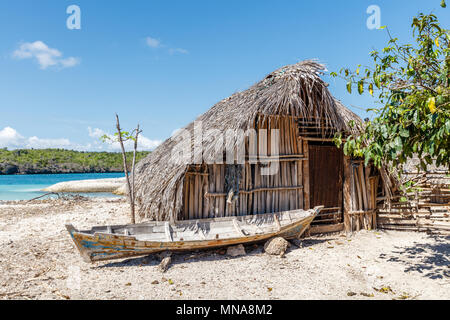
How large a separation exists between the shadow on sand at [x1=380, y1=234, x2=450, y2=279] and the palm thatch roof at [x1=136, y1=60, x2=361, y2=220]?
2.77 m

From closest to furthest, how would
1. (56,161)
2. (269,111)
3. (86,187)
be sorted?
1. (269,111)
2. (86,187)
3. (56,161)

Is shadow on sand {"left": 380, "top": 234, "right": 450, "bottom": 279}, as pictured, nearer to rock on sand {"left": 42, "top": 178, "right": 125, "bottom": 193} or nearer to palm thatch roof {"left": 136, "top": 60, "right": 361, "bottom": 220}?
palm thatch roof {"left": 136, "top": 60, "right": 361, "bottom": 220}

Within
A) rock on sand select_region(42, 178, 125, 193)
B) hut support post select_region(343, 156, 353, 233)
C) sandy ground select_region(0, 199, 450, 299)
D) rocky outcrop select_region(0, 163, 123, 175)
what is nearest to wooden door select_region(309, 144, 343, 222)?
hut support post select_region(343, 156, 353, 233)

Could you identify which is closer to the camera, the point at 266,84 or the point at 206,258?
the point at 206,258

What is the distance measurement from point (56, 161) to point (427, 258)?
47.4 metres

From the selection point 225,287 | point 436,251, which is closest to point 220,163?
point 225,287

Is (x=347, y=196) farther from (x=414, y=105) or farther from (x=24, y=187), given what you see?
(x=24, y=187)

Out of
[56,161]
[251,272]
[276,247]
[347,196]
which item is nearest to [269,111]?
[276,247]

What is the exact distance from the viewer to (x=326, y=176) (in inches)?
275

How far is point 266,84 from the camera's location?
652cm

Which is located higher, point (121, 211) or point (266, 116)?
point (266, 116)

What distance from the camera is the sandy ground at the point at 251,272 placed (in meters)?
3.76
